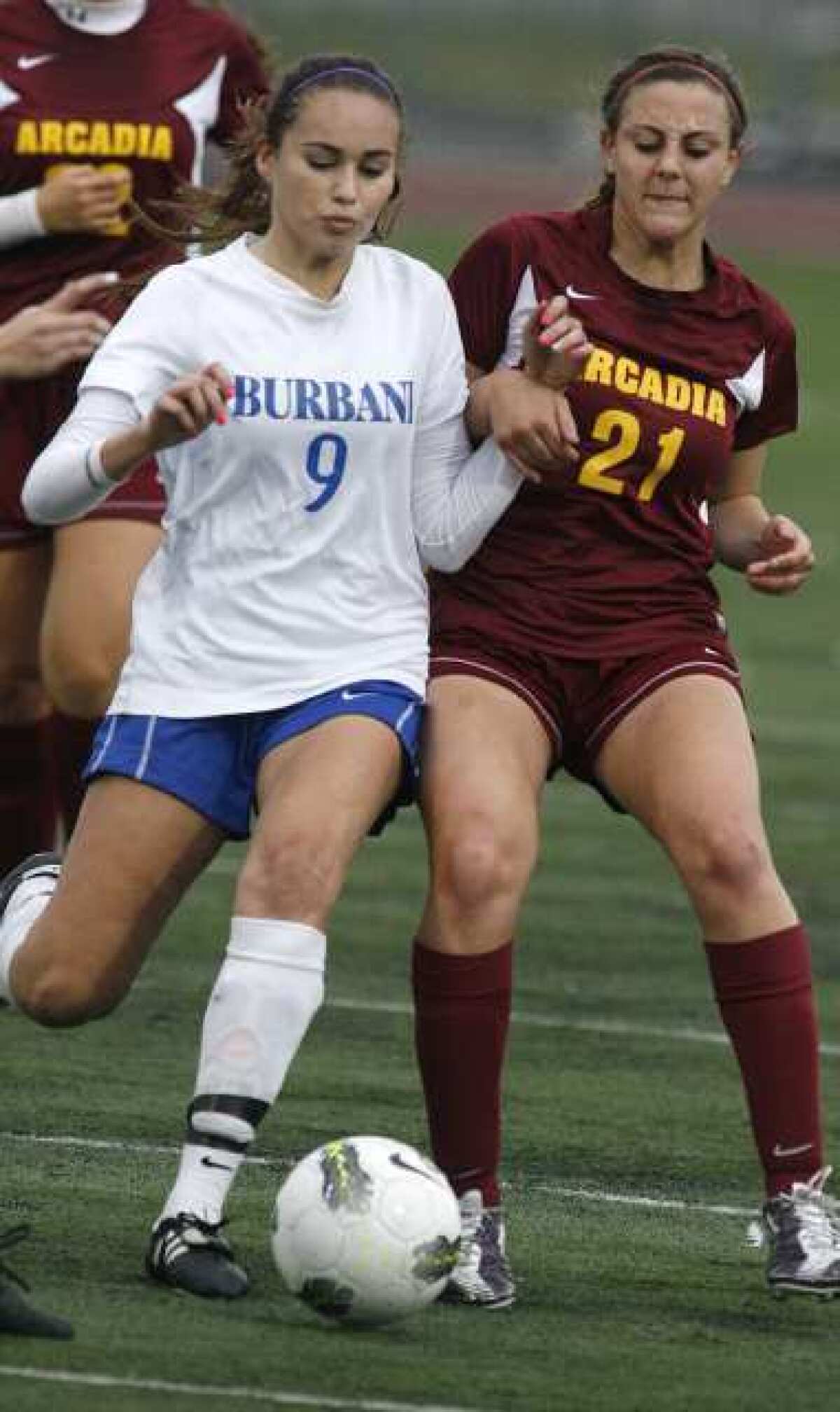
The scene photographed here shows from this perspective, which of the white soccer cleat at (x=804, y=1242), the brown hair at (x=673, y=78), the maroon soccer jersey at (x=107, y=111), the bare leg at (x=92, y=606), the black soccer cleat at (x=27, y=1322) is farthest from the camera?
the maroon soccer jersey at (x=107, y=111)

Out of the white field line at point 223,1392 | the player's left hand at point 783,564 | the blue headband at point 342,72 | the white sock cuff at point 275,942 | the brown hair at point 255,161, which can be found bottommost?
the white field line at point 223,1392

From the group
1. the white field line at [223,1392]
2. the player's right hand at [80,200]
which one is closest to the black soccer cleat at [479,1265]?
the white field line at [223,1392]

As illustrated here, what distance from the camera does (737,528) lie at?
6672mm

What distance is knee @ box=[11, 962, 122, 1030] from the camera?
20.4 feet

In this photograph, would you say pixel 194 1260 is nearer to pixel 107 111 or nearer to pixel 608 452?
pixel 608 452

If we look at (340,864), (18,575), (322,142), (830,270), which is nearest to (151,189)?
(18,575)

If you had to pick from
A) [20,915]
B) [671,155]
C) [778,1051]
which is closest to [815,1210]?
[778,1051]

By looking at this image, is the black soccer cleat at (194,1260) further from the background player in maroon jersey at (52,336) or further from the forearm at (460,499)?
the forearm at (460,499)

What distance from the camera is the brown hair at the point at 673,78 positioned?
6.40m

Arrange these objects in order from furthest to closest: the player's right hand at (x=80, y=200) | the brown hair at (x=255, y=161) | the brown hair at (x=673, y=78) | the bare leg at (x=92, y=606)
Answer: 1. the bare leg at (x=92, y=606)
2. the player's right hand at (x=80, y=200)
3. the brown hair at (x=673, y=78)
4. the brown hair at (x=255, y=161)

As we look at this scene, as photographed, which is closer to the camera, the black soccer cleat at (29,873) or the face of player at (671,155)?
the face of player at (671,155)

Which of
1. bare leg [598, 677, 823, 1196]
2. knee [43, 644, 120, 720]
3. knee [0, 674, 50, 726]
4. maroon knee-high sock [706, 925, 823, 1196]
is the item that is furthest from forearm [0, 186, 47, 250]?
maroon knee-high sock [706, 925, 823, 1196]

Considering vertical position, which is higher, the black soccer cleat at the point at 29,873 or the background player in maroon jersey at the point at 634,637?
the background player in maroon jersey at the point at 634,637

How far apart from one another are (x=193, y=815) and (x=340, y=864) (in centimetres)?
35
